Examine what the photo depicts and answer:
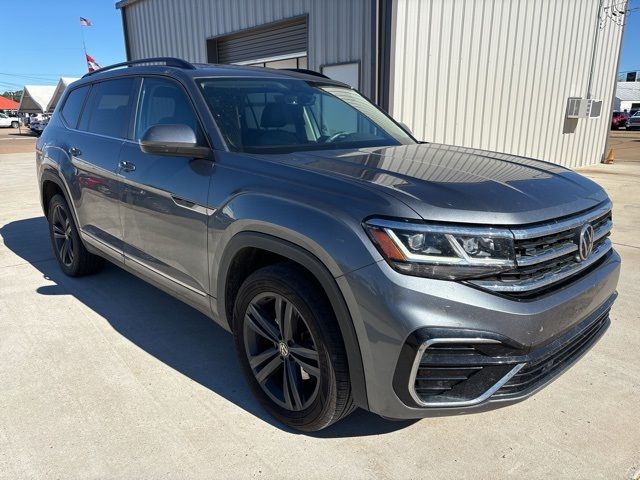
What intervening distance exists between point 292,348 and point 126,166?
1.83m

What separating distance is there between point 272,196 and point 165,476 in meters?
1.33

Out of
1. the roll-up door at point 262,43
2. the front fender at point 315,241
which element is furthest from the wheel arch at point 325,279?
the roll-up door at point 262,43

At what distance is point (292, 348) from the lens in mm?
2311

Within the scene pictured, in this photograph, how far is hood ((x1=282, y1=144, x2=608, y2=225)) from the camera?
1.94 m

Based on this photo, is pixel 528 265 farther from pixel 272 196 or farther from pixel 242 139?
pixel 242 139

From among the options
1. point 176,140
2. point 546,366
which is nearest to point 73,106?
point 176,140

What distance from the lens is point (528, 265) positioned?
1938 mm

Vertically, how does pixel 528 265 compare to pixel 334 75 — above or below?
below

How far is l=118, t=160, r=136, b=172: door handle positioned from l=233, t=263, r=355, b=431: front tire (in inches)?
52.7

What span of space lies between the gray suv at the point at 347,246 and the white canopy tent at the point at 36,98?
2193 inches

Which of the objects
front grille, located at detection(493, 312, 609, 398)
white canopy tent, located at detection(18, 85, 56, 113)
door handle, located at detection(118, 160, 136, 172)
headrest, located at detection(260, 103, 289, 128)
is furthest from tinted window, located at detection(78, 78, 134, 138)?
white canopy tent, located at detection(18, 85, 56, 113)

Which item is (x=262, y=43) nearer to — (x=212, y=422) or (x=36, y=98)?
(x=212, y=422)

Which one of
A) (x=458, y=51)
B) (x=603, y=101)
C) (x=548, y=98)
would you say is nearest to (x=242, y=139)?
(x=458, y=51)

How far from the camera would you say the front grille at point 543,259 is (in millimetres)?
1913
